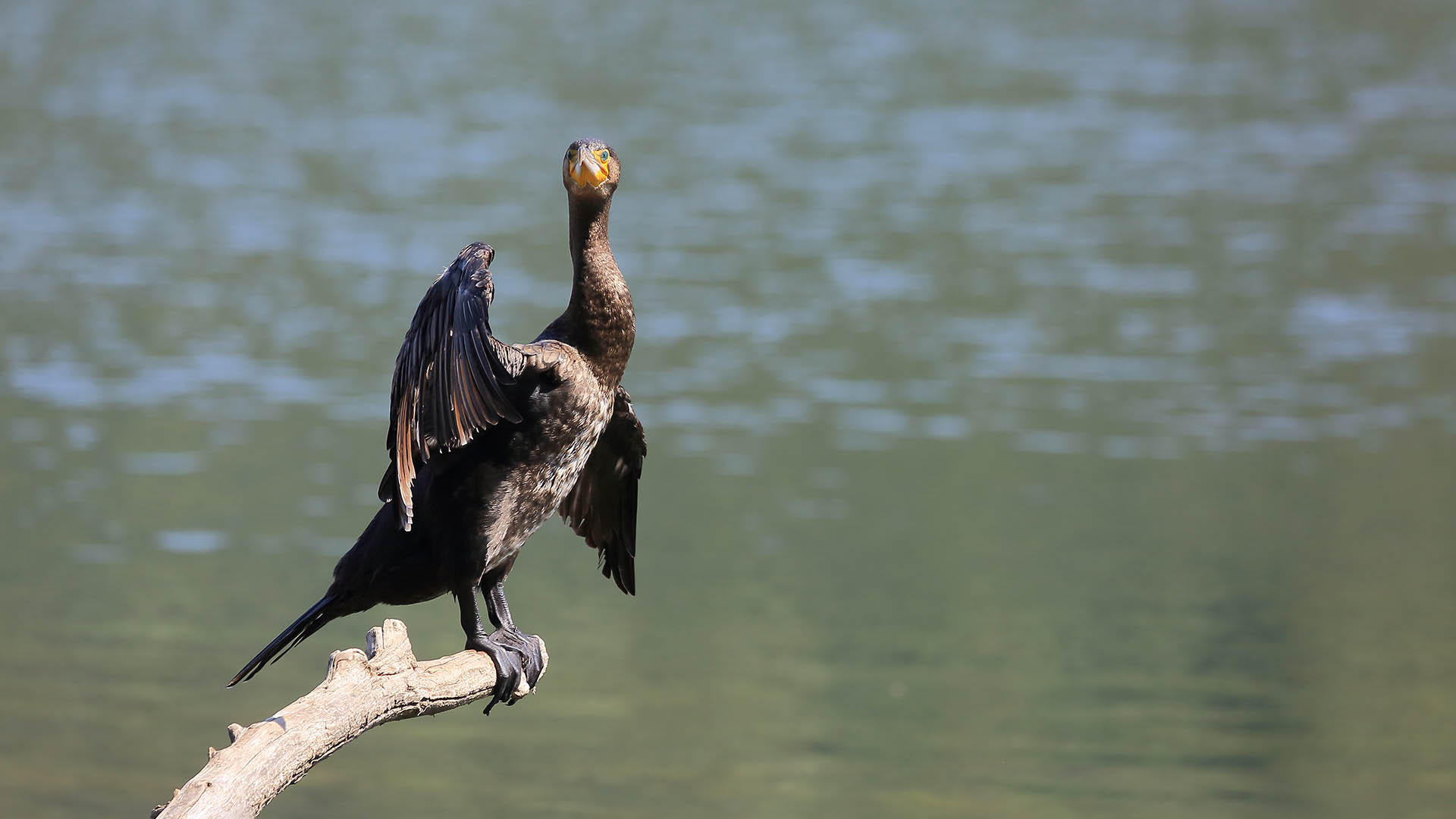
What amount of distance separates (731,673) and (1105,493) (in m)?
4.46

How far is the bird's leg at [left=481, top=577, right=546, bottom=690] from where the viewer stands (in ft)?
17.7

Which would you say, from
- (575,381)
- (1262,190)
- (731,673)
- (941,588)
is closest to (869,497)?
(941,588)

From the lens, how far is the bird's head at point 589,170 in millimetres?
5191

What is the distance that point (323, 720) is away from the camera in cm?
434

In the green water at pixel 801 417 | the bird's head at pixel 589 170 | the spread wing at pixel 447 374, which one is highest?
the bird's head at pixel 589 170

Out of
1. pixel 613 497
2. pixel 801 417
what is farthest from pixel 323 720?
pixel 801 417

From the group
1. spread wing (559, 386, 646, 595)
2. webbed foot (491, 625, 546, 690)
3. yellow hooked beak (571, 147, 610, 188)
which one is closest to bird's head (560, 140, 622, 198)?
yellow hooked beak (571, 147, 610, 188)

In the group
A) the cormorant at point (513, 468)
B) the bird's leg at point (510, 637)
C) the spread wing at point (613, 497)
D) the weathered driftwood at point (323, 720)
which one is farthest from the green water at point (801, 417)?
the weathered driftwood at point (323, 720)

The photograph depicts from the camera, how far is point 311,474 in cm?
1377

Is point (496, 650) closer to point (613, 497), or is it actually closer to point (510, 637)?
point (510, 637)

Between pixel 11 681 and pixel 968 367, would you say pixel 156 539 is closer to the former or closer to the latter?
pixel 11 681

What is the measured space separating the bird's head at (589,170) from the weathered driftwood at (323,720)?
1.38 m

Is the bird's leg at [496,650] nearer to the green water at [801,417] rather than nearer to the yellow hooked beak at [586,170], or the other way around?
the yellow hooked beak at [586,170]

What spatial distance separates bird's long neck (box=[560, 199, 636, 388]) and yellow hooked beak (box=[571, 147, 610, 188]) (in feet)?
0.25
